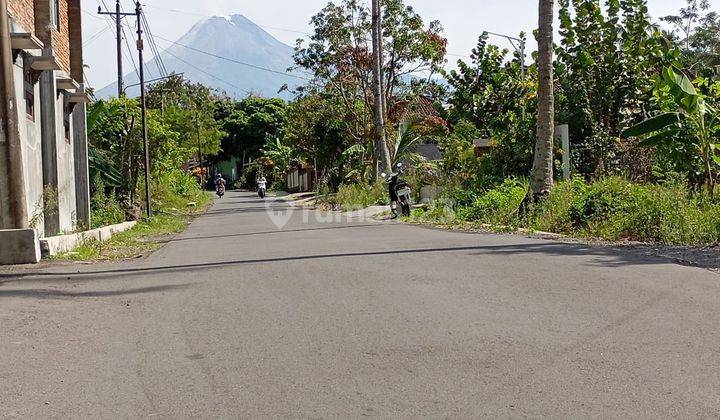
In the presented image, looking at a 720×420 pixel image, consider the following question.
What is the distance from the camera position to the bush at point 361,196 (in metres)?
31.0

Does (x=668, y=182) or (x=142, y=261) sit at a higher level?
(x=668, y=182)

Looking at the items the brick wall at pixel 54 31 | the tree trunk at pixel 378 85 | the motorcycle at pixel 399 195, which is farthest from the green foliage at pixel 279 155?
the brick wall at pixel 54 31

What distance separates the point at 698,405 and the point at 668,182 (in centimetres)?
1084

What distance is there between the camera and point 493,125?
2400 centimetres

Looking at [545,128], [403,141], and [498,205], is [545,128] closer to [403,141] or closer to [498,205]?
[498,205]

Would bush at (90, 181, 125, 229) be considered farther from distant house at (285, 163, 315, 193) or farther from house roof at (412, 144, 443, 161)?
distant house at (285, 163, 315, 193)

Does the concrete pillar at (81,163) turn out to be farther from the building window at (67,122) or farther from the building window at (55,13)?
the building window at (55,13)

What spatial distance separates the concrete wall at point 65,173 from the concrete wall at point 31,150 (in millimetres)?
1385

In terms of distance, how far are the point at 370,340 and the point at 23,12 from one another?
12933 millimetres

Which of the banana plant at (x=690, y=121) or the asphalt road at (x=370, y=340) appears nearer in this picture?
the asphalt road at (x=370, y=340)

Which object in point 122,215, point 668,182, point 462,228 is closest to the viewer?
point 668,182

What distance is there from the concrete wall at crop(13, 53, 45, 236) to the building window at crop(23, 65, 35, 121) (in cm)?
14

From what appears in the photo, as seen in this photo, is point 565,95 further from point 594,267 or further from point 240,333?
point 240,333

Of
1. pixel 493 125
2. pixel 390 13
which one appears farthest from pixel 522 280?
pixel 390 13
